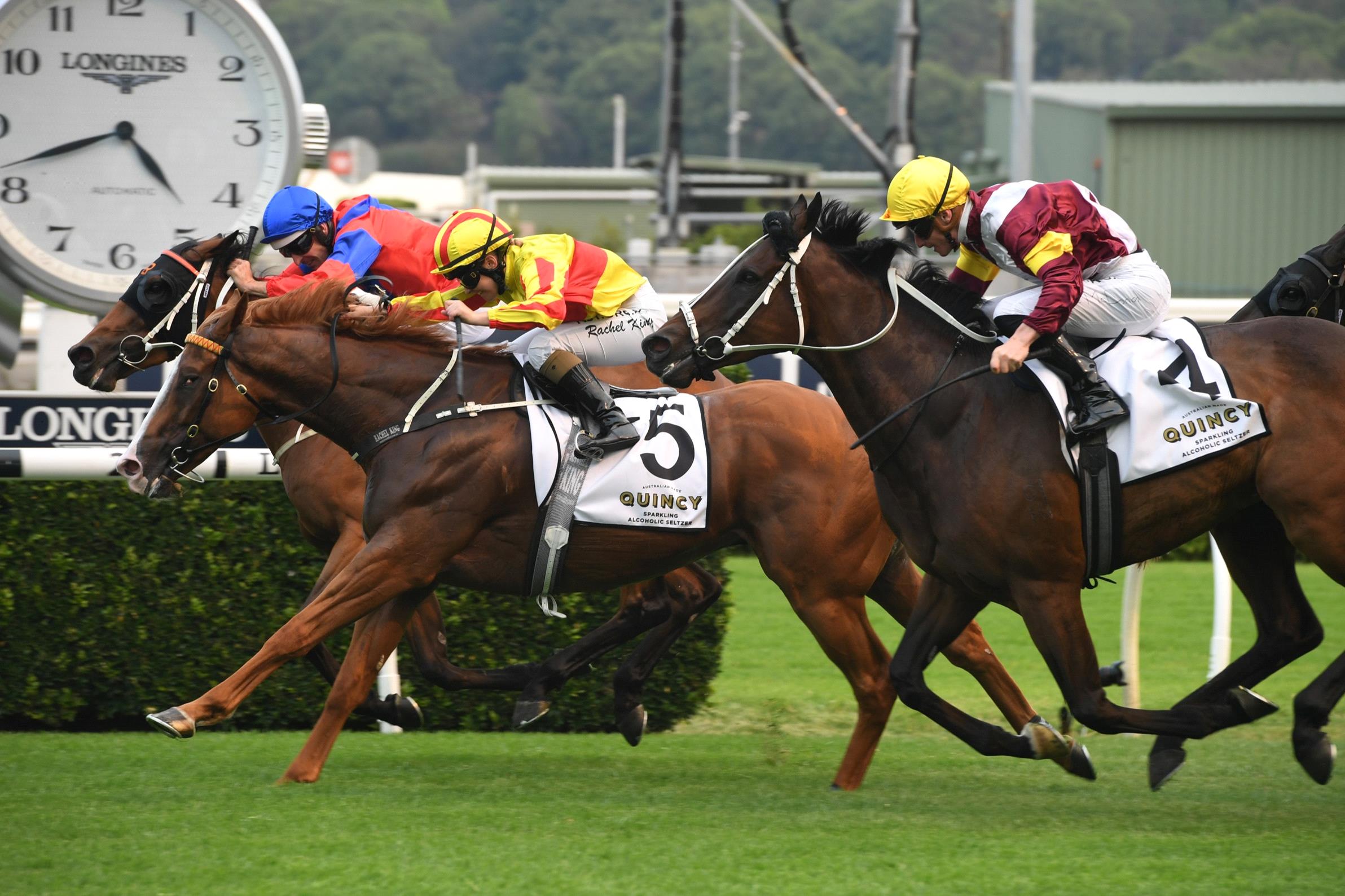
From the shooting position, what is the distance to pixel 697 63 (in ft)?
214

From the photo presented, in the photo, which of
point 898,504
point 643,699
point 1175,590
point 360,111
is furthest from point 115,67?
point 360,111

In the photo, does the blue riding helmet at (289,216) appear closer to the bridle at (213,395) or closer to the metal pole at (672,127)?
the bridle at (213,395)

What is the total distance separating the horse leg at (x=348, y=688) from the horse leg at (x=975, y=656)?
1.58 metres

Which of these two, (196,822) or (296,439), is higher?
(296,439)

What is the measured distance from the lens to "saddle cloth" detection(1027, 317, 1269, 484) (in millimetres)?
4828

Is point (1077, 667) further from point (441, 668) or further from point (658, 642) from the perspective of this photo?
point (441, 668)

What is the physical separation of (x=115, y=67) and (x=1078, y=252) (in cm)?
367

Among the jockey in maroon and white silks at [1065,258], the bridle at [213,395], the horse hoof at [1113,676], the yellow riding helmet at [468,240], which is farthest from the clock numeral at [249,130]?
the horse hoof at [1113,676]

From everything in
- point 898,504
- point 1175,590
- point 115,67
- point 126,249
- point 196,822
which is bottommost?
point 1175,590

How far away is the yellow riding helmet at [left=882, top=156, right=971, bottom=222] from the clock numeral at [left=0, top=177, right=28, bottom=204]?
338cm

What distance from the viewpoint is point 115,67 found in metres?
6.61

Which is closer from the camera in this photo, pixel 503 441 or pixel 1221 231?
pixel 503 441

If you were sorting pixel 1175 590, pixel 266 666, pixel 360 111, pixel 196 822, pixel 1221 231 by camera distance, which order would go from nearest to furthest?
pixel 196 822 < pixel 266 666 < pixel 1175 590 < pixel 1221 231 < pixel 360 111

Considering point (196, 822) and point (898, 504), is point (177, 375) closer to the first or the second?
point (196, 822)
